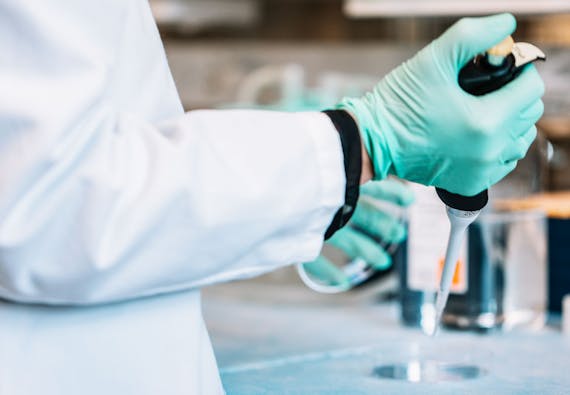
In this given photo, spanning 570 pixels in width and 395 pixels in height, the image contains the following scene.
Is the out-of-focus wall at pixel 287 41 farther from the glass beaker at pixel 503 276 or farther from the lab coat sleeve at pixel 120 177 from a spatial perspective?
the lab coat sleeve at pixel 120 177

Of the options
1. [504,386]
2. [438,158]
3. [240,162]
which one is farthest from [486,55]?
[504,386]

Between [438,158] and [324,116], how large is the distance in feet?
0.39

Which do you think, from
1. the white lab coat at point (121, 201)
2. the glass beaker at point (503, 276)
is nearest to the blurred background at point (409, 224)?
the glass beaker at point (503, 276)

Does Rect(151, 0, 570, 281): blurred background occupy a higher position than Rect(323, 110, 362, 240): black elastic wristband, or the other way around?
Rect(323, 110, 362, 240): black elastic wristband

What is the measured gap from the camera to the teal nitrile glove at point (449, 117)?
0.89 meters

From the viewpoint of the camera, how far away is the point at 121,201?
0.82 meters

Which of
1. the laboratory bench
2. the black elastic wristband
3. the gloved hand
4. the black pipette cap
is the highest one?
the black elastic wristband

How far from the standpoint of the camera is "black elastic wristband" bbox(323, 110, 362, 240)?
911 mm

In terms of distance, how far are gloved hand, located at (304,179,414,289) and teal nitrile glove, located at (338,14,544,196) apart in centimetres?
38

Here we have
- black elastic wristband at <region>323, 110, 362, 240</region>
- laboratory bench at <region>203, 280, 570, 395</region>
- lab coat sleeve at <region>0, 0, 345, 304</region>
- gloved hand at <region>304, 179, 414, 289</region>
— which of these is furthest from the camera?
gloved hand at <region>304, 179, 414, 289</region>

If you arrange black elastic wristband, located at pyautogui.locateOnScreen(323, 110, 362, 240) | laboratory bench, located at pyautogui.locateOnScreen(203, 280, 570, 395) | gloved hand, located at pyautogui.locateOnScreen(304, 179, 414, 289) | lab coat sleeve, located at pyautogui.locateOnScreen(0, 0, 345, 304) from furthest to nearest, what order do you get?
1. gloved hand, located at pyautogui.locateOnScreen(304, 179, 414, 289)
2. laboratory bench, located at pyautogui.locateOnScreen(203, 280, 570, 395)
3. black elastic wristband, located at pyautogui.locateOnScreen(323, 110, 362, 240)
4. lab coat sleeve, located at pyautogui.locateOnScreen(0, 0, 345, 304)

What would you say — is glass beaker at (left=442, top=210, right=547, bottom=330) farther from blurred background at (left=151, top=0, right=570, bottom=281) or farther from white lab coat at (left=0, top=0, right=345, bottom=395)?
blurred background at (left=151, top=0, right=570, bottom=281)

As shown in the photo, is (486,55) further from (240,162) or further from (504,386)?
(504,386)

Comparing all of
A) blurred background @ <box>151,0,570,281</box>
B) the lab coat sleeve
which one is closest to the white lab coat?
the lab coat sleeve
